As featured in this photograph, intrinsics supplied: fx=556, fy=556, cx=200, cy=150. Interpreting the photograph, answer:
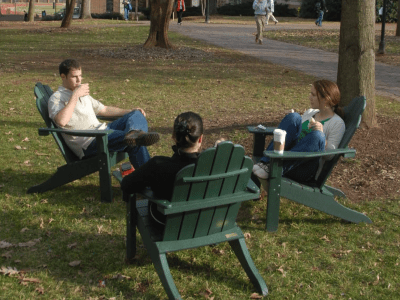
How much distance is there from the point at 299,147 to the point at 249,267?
137 cm

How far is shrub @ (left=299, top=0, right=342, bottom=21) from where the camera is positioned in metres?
43.3

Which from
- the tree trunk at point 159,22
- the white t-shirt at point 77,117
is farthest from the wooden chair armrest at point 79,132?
the tree trunk at point 159,22

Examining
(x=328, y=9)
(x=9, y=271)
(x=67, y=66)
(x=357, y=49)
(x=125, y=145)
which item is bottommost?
(x=9, y=271)

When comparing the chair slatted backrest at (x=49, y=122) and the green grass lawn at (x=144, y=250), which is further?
the chair slatted backrest at (x=49, y=122)

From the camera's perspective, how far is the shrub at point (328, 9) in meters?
43.3

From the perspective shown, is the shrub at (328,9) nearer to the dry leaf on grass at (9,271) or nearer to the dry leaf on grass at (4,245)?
the dry leaf on grass at (4,245)

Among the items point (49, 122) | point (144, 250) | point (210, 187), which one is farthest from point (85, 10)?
point (210, 187)

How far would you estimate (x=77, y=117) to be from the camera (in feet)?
18.4

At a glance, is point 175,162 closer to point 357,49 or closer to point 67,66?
point 67,66

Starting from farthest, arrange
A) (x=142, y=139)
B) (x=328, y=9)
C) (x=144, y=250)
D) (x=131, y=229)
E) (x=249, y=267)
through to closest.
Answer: (x=328, y=9), (x=142, y=139), (x=144, y=250), (x=131, y=229), (x=249, y=267)

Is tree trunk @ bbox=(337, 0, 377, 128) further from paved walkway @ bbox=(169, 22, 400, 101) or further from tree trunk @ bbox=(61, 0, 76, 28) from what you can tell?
tree trunk @ bbox=(61, 0, 76, 28)

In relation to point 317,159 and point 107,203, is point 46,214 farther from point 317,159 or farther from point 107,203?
point 317,159

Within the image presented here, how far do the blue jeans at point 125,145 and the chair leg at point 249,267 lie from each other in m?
1.81

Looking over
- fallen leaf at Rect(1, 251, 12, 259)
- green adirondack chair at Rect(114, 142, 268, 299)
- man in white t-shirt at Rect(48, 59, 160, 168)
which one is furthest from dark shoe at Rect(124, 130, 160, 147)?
fallen leaf at Rect(1, 251, 12, 259)
